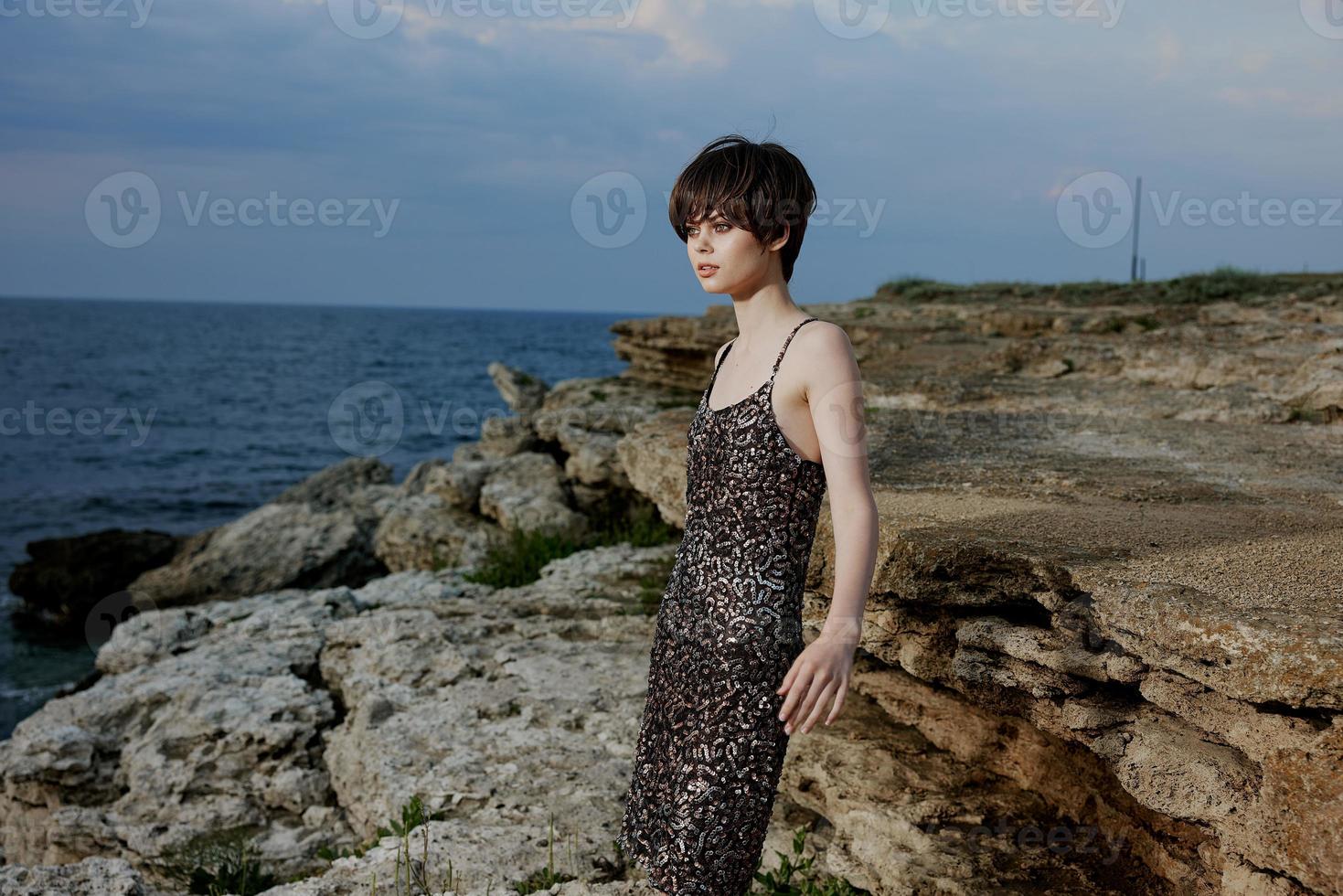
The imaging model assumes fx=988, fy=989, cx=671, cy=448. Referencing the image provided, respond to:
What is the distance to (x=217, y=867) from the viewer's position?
4328 millimetres

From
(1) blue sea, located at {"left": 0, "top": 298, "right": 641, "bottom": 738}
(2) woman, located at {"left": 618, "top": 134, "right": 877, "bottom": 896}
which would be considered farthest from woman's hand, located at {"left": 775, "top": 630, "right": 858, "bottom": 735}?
(1) blue sea, located at {"left": 0, "top": 298, "right": 641, "bottom": 738}

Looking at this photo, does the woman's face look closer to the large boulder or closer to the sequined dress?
the sequined dress

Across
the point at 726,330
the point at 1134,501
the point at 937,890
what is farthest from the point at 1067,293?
the point at 937,890

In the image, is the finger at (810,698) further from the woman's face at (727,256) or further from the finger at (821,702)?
the woman's face at (727,256)

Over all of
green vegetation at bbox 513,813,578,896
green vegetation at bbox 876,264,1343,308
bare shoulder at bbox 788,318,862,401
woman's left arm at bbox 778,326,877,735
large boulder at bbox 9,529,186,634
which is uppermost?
green vegetation at bbox 876,264,1343,308

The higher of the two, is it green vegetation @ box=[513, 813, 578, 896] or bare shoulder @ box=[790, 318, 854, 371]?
bare shoulder @ box=[790, 318, 854, 371]

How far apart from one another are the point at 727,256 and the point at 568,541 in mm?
6117

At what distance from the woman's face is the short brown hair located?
23 millimetres

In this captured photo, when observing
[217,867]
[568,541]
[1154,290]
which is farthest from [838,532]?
[1154,290]

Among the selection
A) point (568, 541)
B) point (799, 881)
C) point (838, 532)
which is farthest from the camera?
point (568, 541)

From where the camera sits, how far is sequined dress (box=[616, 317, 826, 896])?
2535 millimetres

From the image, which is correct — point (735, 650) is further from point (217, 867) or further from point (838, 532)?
point (217, 867)

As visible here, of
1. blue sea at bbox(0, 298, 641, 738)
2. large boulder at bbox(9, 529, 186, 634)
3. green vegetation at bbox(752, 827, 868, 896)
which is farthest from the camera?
blue sea at bbox(0, 298, 641, 738)

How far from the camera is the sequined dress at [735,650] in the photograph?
254cm
